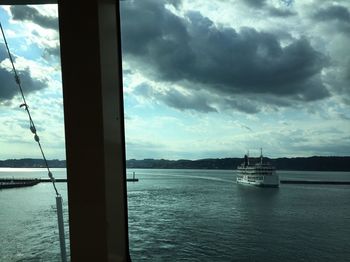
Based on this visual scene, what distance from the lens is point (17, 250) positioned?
11891 millimetres

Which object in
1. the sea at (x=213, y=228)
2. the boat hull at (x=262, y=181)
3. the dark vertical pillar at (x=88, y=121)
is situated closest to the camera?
the dark vertical pillar at (x=88, y=121)

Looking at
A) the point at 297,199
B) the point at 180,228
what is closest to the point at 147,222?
the point at 180,228

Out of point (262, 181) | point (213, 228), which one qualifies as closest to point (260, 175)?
point (262, 181)

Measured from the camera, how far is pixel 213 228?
18547 mm

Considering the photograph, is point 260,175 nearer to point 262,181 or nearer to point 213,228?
point 262,181

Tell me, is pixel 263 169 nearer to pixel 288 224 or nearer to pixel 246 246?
pixel 288 224

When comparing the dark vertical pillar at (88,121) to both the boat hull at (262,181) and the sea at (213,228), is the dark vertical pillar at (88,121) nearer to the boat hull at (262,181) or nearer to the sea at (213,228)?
the sea at (213,228)

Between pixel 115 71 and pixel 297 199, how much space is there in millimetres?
27800

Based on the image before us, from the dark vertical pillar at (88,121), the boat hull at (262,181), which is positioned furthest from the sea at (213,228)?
the dark vertical pillar at (88,121)

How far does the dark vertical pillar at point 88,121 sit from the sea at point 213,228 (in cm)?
948

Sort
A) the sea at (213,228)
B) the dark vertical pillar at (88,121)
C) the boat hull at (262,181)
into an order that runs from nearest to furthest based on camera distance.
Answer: the dark vertical pillar at (88,121) → the sea at (213,228) → the boat hull at (262,181)

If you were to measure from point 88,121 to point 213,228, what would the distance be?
1818 cm

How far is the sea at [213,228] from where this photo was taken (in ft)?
43.1

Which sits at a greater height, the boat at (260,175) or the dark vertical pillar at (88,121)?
the dark vertical pillar at (88,121)
